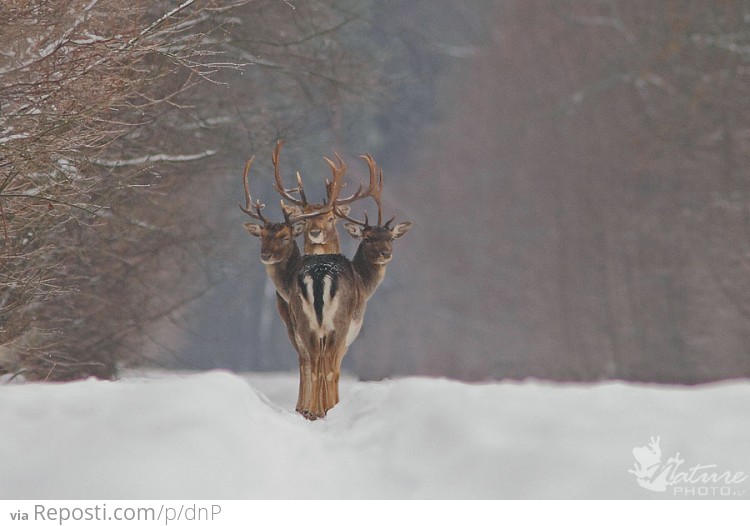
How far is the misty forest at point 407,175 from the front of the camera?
12.1 m

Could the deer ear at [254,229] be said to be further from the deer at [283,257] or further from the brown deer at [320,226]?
the brown deer at [320,226]

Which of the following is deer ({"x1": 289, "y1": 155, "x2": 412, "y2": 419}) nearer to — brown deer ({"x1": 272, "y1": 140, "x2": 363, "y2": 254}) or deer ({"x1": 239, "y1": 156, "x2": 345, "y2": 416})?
deer ({"x1": 239, "y1": 156, "x2": 345, "y2": 416})

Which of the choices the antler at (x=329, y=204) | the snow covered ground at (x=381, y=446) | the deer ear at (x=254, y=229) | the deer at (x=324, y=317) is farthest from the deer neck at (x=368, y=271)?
the snow covered ground at (x=381, y=446)

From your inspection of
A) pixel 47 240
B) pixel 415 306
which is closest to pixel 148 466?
pixel 47 240

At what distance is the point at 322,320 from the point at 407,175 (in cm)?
3736

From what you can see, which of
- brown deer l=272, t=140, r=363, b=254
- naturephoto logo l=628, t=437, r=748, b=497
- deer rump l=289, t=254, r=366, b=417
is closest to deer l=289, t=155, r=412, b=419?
deer rump l=289, t=254, r=366, b=417

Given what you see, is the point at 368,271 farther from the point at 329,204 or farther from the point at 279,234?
the point at 279,234

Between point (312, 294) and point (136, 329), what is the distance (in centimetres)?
452

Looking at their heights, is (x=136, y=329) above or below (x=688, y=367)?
below

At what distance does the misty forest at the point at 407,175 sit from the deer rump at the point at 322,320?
164 cm

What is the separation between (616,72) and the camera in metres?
39.3

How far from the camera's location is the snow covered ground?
881 centimetres
